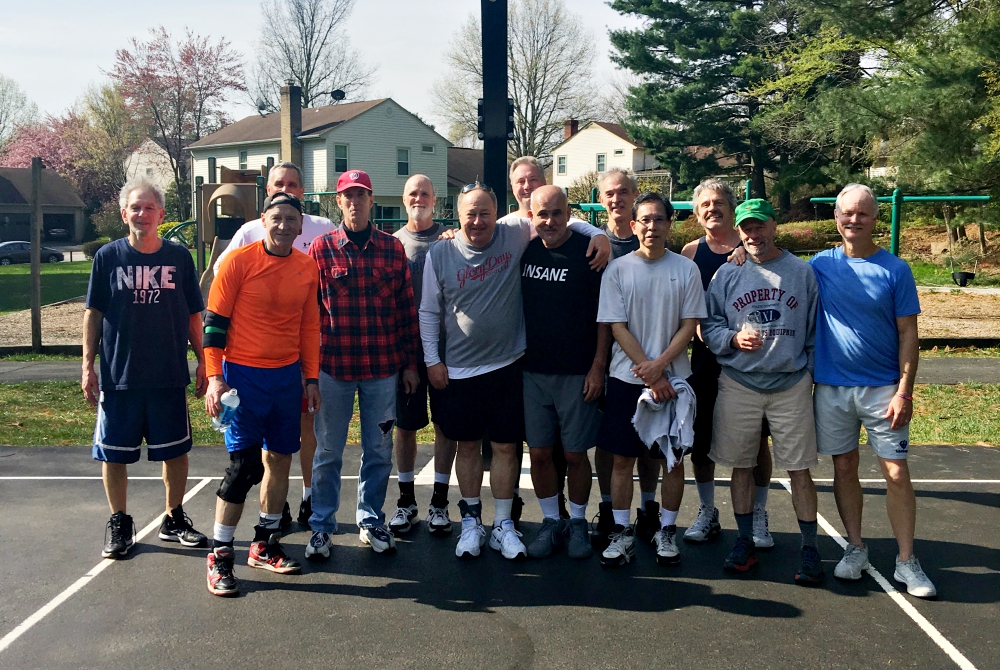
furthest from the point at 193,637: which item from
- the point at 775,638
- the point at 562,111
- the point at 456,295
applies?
the point at 562,111

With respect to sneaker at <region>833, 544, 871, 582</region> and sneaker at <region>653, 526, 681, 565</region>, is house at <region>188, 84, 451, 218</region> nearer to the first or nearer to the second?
sneaker at <region>653, 526, 681, 565</region>

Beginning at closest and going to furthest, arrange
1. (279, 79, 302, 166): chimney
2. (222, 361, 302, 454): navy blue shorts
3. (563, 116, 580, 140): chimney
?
(222, 361, 302, 454): navy blue shorts
(279, 79, 302, 166): chimney
(563, 116, 580, 140): chimney

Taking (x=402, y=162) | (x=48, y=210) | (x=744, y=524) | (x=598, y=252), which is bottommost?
(x=744, y=524)

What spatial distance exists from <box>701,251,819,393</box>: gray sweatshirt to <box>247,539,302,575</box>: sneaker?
8.28ft

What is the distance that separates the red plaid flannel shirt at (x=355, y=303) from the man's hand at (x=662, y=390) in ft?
4.81

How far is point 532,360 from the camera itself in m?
5.05

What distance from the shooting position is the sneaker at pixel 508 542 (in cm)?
504

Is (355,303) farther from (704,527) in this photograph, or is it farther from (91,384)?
(704,527)

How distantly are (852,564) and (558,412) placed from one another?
172 centimetres

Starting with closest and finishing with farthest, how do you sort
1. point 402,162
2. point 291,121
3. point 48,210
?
point 291,121
point 402,162
point 48,210

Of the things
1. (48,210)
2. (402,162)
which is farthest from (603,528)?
(48,210)

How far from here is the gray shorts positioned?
5020mm

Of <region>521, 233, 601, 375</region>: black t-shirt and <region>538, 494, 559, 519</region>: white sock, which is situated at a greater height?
<region>521, 233, 601, 375</region>: black t-shirt

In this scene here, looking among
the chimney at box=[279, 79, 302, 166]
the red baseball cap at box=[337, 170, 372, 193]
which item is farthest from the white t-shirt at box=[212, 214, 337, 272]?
the chimney at box=[279, 79, 302, 166]
